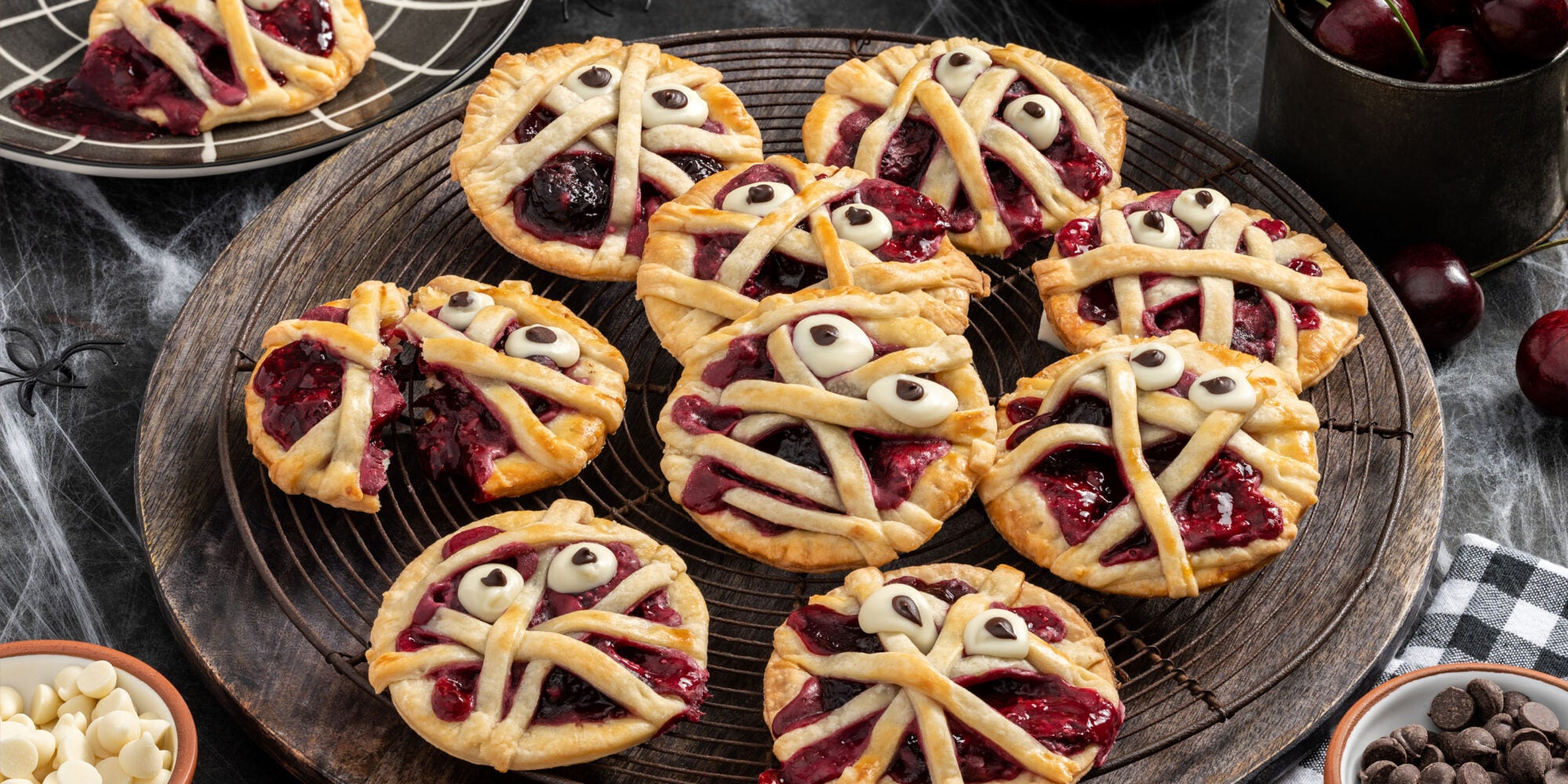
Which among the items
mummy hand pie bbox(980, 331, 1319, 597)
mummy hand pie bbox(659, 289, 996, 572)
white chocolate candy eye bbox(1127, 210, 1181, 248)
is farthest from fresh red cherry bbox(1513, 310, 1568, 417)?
mummy hand pie bbox(659, 289, 996, 572)

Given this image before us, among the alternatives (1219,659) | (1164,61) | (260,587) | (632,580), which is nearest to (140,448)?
(260,587)

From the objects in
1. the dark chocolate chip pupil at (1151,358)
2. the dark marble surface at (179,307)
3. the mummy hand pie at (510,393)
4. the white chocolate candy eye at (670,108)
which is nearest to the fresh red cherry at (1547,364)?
the dark marble surface at (179,307)

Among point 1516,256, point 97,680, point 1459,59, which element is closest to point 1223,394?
point 1459,59

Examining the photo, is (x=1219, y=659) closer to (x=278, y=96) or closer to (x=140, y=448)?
(x=140, y=448)

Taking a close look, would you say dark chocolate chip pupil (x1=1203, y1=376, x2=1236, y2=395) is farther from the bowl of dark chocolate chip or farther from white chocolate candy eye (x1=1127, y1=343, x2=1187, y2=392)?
the bowl of dark chocolate chip

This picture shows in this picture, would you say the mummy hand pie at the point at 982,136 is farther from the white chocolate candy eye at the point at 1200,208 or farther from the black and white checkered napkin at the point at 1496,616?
the black and white checkered napkin at the point at 1496,616

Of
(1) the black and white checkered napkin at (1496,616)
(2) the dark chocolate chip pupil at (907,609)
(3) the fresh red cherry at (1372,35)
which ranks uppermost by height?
(3) the fresh red cherry at (1372,35)
